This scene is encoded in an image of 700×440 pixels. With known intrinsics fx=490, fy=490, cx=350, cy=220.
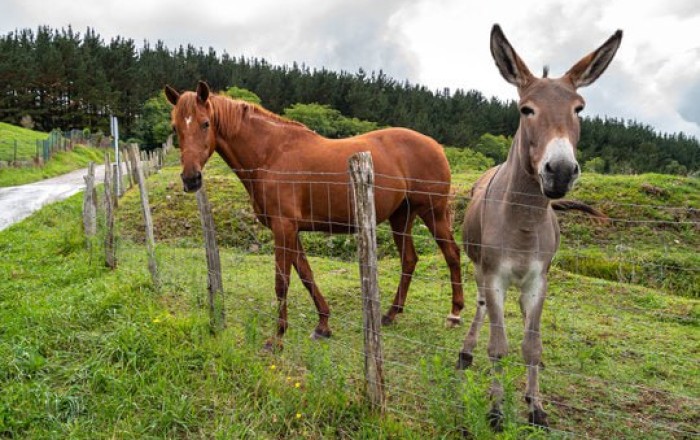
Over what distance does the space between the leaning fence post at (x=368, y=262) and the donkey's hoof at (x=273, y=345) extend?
4.28ft

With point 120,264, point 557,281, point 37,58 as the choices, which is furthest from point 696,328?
point 37,58

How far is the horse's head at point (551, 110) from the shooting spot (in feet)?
8.68

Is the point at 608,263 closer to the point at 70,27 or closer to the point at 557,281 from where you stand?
the point at 557,281

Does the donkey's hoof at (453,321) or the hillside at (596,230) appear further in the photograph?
the hillside at (596,230)

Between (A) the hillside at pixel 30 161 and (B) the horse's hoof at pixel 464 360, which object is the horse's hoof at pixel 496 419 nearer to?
(B) the horse's hoof at pixel 464 360

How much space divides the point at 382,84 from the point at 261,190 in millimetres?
72052

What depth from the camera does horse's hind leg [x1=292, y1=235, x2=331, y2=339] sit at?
497 centimetres

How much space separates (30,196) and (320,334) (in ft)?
50.7

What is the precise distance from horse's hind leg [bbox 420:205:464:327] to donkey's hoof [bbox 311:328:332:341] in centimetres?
147

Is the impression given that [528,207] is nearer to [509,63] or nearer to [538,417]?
[509,63]

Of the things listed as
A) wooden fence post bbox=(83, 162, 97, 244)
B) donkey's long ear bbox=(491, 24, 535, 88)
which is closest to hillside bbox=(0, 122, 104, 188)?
wooden fence post bbox=(83, 162, 97, 244)

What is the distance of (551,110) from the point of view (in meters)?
2.88

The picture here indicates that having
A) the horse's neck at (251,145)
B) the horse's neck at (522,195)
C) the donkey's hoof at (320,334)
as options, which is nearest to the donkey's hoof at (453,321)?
the donkey's hoof at (320,334)

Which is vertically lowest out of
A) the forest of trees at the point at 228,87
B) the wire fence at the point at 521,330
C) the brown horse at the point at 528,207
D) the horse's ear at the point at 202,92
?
the wire fence at the point at 521,330
